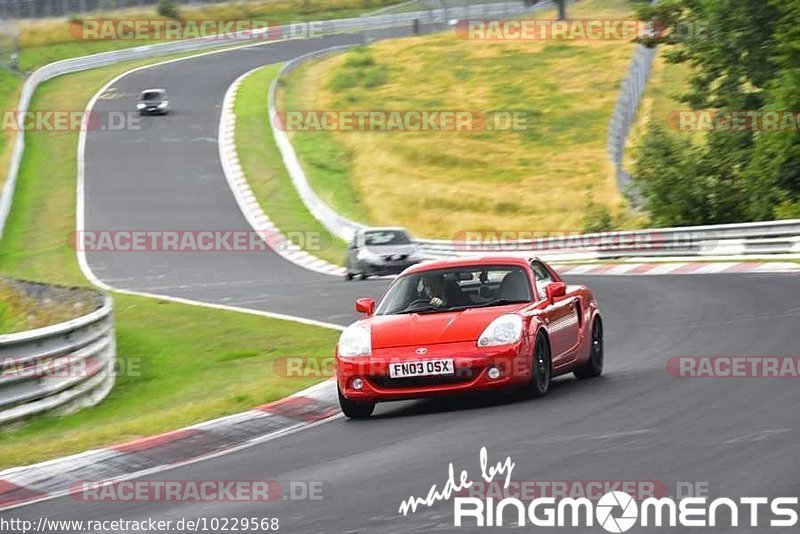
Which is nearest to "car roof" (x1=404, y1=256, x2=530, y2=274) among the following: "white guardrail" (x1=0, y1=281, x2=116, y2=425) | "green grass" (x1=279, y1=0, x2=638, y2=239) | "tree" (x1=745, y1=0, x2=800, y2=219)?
"white guardrail" (x1=0, y1=281, x2=116, y2=425)

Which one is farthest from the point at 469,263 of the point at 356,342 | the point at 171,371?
the point at 171,371

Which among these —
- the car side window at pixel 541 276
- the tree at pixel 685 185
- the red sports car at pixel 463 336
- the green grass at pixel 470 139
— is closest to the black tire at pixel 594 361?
the red sports car at pixel 463 336

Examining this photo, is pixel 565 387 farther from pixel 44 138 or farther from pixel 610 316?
pixel 44 138

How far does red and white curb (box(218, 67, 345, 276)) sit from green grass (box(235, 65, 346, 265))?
221 millimetres

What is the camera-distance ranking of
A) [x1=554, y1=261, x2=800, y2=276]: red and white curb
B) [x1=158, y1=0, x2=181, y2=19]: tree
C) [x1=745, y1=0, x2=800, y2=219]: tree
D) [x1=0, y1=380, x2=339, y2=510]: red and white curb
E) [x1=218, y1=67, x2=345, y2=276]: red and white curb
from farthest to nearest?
[x1=158, y1=0, x2=181, y2=19]: tree < [x1=218, y1=67, x2=345, y2=276]: red and white curb < [x1=745, y1=0, x2=800, y2=219]: tree < [x1=554, y1=261, x2=800, y2=276]: red and white curb < [x1=0, y1=380, x2=339, y2=510]: red and white curb

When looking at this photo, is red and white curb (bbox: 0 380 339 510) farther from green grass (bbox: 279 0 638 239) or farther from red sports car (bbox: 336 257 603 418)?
green grass (bbox: 279 0 638 239)

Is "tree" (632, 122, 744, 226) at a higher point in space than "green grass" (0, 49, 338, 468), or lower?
lower

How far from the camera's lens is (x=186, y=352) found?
65.5ft

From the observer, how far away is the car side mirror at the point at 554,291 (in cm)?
1277

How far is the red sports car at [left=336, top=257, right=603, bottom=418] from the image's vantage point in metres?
11.9

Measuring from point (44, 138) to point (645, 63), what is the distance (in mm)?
22385

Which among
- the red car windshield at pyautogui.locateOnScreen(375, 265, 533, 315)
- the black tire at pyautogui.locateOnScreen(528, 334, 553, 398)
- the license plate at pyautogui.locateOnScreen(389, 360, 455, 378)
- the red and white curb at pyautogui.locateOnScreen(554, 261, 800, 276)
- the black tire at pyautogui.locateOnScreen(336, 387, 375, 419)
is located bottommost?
the red and white curb at pyautogui.locateOnScreen(554, 261, 800, 276)

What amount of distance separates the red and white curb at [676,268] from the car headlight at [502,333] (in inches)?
549

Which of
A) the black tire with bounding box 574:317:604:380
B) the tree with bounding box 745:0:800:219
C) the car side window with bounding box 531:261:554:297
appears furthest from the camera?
the tree with bounding box 745:0:800:219
